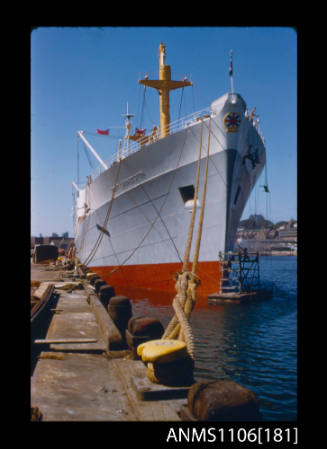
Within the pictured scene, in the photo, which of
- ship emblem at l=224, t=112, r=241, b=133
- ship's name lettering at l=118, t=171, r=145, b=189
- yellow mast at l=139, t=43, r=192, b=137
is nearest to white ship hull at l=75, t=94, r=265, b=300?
ship's name lettering at l=118, t=171, r=145, b=189

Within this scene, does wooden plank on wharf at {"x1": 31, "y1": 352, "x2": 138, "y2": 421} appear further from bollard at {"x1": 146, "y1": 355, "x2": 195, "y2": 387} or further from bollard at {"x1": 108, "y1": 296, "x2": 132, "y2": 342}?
bollard at {"x1": 108, "y1": 296, "x2": 132, "y2": 342}

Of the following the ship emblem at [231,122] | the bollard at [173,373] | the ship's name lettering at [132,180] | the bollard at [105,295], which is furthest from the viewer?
the ship's name lettering at [132,180]

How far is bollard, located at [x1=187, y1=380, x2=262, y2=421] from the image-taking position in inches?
124

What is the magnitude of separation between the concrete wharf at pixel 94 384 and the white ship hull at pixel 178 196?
485 inches

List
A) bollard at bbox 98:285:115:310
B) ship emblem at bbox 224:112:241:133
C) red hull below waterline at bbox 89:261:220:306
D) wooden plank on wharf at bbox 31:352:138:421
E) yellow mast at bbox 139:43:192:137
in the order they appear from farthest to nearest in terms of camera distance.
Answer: yellow mast at bbox 139:43:192:137, red hull below waterline at bbox 89:261:220:306, ship emblem at bbox 224:112:241:133, bollard at bbox 98:285:115:310, wooden plank on wharf at bbox 31:352:138:421

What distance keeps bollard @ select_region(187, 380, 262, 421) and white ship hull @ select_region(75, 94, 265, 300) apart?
1530 centimetres

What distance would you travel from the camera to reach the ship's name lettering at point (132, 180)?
2098cm

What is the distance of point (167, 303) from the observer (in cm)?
1886

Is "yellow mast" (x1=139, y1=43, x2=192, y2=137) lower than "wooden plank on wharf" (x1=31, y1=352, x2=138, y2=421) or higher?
higher

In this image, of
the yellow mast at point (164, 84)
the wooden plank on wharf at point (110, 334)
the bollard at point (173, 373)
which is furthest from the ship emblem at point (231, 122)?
the bollard at point (173, 373)

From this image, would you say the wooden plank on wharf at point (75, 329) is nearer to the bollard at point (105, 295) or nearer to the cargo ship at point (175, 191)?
the bollard at point (105, 295)

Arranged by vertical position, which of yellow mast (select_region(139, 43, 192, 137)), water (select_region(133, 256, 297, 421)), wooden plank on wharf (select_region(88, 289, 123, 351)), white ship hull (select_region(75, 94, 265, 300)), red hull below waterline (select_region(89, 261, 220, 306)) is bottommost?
water (select_region(133, 256, 297, 421))

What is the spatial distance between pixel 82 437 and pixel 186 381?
164 centimetres
